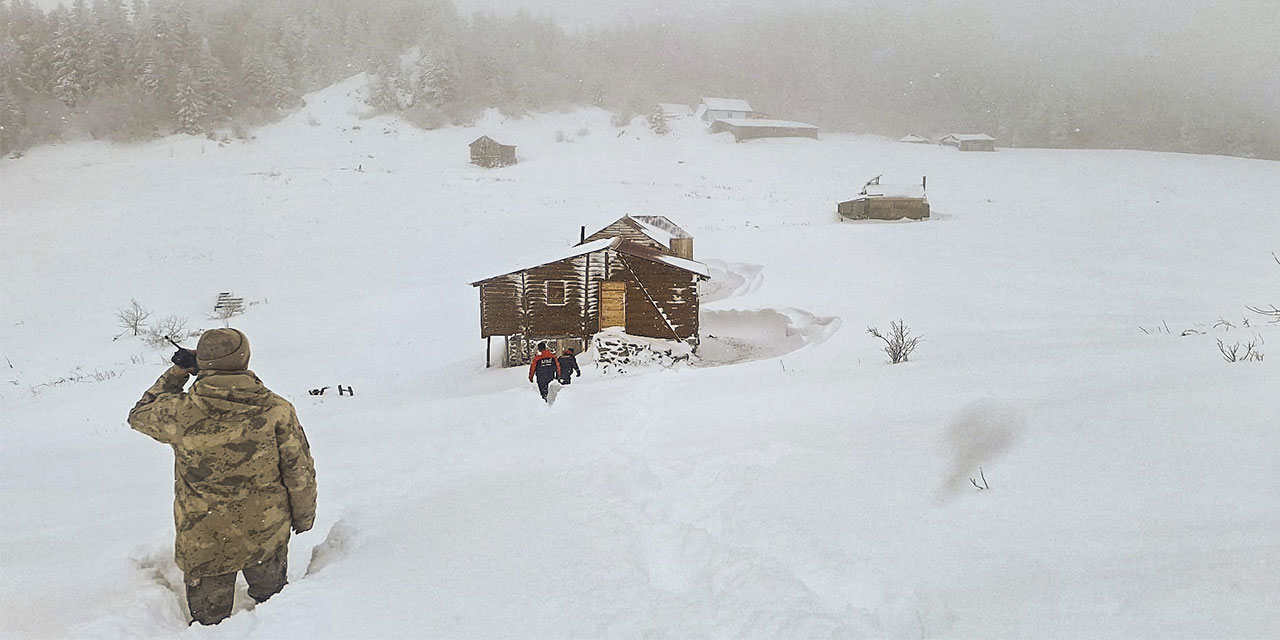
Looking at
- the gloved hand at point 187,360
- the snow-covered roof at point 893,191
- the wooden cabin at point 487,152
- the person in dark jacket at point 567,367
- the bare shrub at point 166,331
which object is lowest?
the bare shrub at point 166,331

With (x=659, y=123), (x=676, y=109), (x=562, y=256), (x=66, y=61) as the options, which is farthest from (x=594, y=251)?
(x=66, y=61)

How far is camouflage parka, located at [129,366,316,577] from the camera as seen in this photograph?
3947 mm

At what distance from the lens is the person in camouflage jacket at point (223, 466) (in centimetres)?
395

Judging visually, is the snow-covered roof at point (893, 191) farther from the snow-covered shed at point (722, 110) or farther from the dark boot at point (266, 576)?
the dark boot at point (266, 576)

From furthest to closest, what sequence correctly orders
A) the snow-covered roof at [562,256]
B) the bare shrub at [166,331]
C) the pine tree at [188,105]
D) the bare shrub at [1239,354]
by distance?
1. the pine tree at [188,105]
2. the bare shrub at [166,331]
3. the snow-covered roof at [562,256]
4. the bare shrub at [1239,354]

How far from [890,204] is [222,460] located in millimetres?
44502

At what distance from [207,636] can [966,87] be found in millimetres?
115163

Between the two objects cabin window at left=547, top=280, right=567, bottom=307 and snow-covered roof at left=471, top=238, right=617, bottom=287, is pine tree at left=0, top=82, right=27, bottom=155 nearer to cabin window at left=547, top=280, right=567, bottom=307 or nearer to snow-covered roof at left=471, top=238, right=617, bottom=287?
snow-covered roof at left=471, top=238, right=617, bottom=287

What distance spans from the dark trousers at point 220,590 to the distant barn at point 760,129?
251ft

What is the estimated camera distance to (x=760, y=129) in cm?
7719

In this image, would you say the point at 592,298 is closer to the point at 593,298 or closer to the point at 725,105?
the point at 593,298

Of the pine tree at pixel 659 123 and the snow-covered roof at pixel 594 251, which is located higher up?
the pine tree at pixel 659 123

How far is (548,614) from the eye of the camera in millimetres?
3658

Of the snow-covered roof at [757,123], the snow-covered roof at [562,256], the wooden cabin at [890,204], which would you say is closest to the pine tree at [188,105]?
the snow-covered roof at [757,123]
